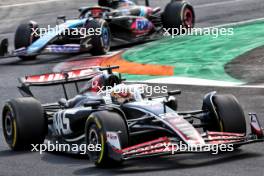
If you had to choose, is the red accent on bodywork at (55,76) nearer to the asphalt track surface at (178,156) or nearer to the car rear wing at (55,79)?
the car rear wing at (55,79)

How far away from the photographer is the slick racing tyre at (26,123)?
12.9m

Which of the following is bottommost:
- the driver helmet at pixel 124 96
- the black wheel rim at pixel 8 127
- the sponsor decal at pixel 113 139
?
the black wheel rim at pixel 8 127

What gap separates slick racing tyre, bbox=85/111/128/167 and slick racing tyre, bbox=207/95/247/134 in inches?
52.7

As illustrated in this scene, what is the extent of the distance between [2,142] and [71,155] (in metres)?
1.82

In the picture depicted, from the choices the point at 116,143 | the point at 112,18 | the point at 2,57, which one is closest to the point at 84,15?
the point at 112,18

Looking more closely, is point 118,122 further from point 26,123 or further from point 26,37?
point 26,37

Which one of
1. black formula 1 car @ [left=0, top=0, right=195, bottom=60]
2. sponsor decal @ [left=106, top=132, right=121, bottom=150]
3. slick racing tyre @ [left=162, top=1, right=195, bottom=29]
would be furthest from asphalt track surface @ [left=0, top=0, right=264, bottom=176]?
slick racing tyre @ [left=162, top=1, right=195, bottom=29]

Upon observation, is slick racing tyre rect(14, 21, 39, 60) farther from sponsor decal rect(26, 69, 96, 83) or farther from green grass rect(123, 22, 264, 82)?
sponsor decal rect(26, 69, 96, 83)

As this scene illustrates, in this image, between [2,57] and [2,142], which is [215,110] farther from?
[2,57]

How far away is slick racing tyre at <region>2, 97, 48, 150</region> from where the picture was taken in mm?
12922

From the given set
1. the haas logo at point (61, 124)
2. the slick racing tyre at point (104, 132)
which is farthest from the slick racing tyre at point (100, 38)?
the slick racing tyre at point (104, 132)

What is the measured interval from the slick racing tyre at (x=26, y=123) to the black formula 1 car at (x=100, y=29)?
910 centimetres

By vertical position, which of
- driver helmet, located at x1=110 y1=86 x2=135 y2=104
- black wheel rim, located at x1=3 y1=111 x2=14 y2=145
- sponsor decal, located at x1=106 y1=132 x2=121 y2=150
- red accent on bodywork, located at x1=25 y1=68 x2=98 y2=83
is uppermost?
red accent on bodywork, located at x1=25 y1=68 x2=98 y2=83

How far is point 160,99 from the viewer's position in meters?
12.8
